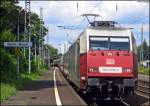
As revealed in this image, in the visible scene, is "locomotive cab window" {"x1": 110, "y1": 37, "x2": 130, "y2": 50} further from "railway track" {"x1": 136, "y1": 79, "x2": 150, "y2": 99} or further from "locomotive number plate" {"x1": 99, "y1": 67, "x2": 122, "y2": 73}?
"railway track" {"x1": 136, "y1": 79, "x2": 150, "y2": 99}

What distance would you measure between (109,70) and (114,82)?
0.63 m

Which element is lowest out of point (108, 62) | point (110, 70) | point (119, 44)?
point (110, 70)

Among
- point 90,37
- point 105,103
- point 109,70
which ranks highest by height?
point 90,37

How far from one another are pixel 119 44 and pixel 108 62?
1.21 metres

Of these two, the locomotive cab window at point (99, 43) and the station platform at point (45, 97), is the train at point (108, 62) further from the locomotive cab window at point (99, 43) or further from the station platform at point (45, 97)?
the station platform at point (45, 97)

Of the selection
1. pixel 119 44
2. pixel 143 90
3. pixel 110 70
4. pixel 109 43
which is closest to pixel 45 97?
pixel 110 70

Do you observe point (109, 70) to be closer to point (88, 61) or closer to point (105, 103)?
point (88, 61)

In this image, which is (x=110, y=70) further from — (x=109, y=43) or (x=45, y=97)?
(x=45, y=97)

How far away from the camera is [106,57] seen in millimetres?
24078

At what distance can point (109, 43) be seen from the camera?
81.1 feet

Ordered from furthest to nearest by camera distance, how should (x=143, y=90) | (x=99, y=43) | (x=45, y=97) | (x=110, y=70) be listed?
(x=143, y=90)
(x=45, y=97)
(x=99, y=43)
(x=110, y=70)

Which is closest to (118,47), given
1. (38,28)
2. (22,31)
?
(22,31)

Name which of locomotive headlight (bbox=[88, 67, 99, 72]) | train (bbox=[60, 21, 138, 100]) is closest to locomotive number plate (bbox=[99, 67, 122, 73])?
train (bbox=[60, 21, 138, 100])

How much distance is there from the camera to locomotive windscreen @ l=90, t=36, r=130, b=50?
80.4ft
